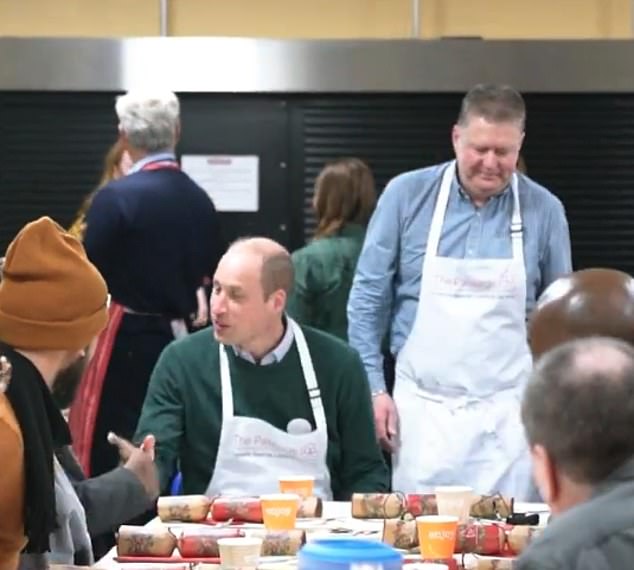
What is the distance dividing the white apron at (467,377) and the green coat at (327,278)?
40.0 inches

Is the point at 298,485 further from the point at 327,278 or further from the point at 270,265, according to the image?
the point at 327,278

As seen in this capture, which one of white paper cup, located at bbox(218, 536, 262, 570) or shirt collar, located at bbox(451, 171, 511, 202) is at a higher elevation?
shirt collar, located at bbox(451, 171, 511, 202)

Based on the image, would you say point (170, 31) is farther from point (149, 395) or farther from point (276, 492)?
point (276, 492)

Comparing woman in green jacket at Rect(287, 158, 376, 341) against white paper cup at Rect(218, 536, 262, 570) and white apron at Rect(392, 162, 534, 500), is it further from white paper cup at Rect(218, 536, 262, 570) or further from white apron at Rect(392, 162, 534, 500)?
white paper cup at Rect(218, 536, 262, 570)

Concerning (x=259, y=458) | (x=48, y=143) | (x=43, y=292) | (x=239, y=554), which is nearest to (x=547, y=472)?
(x=239, y=554)

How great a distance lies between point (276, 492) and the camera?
3295mm

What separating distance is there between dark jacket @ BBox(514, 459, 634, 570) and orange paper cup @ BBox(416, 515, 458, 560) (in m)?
0.86

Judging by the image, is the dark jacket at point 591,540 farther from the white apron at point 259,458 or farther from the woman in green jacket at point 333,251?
the woman in green jacket at point 333,251

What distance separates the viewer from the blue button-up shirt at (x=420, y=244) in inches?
150

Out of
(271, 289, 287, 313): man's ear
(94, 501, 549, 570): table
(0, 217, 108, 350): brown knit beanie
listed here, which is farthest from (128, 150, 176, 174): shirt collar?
(0, 217, 108, 350): brown knit beanie

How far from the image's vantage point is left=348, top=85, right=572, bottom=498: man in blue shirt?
146 inches

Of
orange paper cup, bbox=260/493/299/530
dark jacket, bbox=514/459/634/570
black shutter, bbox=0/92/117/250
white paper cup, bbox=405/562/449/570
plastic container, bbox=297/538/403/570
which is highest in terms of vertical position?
black shutter, bbox=0/92/117/250

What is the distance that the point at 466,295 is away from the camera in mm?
3779

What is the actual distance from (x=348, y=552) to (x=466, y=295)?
198 cm
